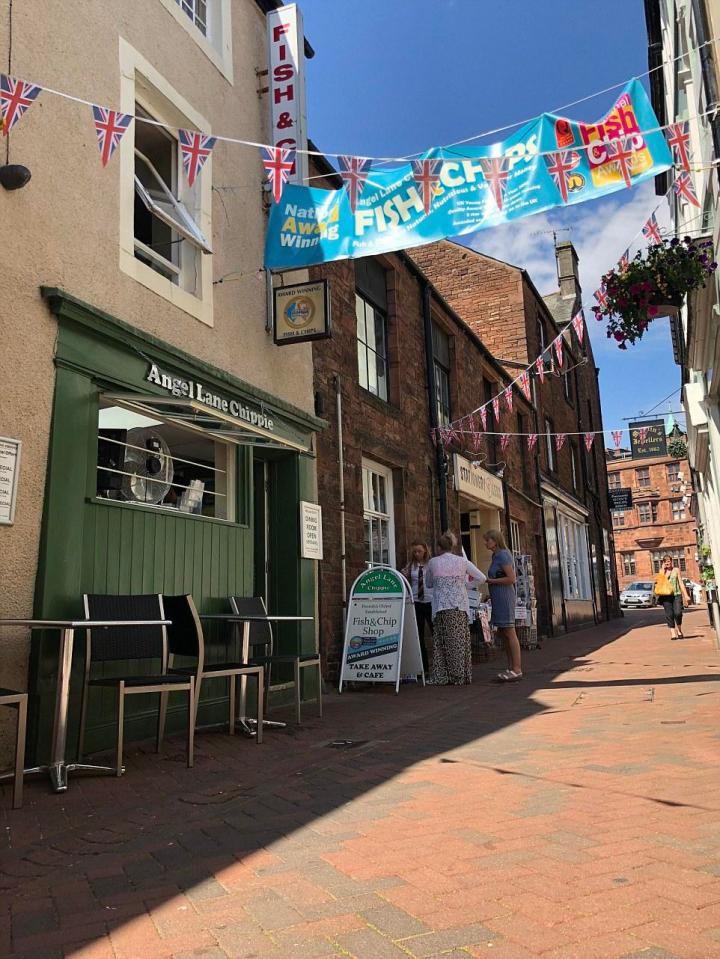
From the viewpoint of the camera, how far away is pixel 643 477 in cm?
5772

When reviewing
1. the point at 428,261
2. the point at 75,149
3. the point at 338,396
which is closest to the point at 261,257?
the point at 338,396

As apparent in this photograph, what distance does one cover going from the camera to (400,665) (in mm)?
8914

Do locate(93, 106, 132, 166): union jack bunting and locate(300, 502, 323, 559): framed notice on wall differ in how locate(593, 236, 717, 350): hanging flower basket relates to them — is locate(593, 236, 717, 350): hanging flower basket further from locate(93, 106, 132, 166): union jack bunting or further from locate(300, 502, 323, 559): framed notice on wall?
locate(93, 106, 132, 166): union jack bunting

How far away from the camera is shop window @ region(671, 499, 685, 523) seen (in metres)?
55.2

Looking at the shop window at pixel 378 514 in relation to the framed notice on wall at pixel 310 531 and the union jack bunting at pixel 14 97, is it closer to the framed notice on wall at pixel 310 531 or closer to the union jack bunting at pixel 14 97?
the framed notice on wall at pixel 310 531

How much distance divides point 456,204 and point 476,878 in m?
5.45

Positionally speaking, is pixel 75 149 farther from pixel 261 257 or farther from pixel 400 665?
pixel 400 665

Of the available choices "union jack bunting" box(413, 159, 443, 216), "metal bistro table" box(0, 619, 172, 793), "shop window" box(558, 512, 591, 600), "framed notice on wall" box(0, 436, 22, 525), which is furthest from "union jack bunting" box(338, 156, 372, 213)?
"shop window" box(558, 512, 591, 600)

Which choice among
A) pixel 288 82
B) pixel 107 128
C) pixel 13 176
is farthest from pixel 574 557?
pixel 13 176

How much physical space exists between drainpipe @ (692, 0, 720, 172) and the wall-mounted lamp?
17.2ft

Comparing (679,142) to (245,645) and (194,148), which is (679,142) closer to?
(194,148)

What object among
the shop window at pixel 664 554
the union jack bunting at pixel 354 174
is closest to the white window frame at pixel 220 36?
the union jack bunting at pixel 354 174

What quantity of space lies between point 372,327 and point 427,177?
503 cm

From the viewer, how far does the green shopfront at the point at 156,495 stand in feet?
16.7
